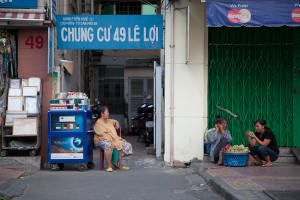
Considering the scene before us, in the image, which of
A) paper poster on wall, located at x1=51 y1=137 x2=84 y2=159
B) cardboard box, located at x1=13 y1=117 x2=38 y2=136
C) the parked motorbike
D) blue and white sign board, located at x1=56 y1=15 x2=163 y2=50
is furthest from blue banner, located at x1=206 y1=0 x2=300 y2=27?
the parked motorbike

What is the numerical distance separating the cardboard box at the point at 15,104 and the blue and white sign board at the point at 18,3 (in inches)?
81.2

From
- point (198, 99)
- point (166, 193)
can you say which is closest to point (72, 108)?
point (198, 99)

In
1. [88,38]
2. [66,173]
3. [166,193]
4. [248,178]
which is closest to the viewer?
[166,193]

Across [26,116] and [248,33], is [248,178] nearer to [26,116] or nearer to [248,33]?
[248,33]

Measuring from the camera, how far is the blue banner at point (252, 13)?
10789mm

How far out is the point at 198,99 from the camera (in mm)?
12430

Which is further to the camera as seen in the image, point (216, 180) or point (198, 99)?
point (198, 99)

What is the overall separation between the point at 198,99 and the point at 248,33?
2.10m

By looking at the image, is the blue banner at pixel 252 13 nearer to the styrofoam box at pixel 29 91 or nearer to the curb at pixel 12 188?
the styrofoam box at pixel 29 91

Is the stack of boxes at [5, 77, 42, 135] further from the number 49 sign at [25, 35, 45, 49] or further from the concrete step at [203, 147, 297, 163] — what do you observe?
the concrete step at [203, 147, 297, 163]

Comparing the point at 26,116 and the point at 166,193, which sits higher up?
the point at 26,116

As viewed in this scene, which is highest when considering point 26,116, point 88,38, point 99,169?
point 88,38

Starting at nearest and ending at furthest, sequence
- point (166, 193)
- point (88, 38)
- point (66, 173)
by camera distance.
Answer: point (166, 193) → point (66, 173) → point (88, 38)

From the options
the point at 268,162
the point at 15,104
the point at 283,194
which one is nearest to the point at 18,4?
the point at 15,104
